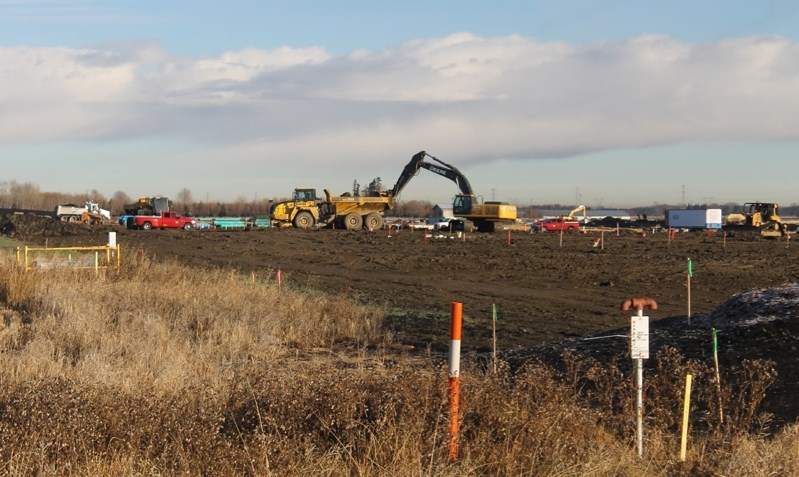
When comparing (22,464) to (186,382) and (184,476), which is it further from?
(186,382)

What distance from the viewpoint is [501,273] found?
2894cm

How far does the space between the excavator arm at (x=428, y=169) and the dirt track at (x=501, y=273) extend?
12.8 m

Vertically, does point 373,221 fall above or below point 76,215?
below

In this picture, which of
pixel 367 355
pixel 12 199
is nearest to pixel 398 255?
pixel 367 355

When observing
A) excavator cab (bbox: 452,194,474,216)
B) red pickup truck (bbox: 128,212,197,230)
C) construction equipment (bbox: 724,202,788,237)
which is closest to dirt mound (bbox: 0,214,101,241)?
red pickup truck (bbox: 128,212,197,230)

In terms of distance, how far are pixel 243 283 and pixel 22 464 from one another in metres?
16.2

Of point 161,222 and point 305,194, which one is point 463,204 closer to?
point 305,194

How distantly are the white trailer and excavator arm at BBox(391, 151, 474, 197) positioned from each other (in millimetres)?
29666

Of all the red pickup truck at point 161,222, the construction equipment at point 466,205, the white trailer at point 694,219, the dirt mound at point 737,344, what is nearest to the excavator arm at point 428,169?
the construction equipment at point 466,205

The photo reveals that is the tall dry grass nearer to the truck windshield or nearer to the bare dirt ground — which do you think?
the bare dirt ground

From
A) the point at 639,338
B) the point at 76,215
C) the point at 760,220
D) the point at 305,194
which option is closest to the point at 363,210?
the point at 305,194

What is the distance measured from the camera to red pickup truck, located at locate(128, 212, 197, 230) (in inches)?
2509

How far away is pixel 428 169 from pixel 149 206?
24.2m

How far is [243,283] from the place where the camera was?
21656mm
